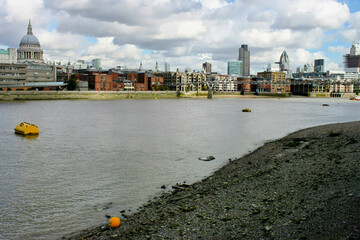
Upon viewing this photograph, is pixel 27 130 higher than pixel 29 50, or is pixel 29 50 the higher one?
pixel 29 50

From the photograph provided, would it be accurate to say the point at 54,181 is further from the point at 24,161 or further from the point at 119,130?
the point at 119,130

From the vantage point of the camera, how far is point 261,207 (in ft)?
37.6

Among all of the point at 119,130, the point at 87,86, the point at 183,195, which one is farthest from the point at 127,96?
the point at 183,195

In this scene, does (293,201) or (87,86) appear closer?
(293,201)

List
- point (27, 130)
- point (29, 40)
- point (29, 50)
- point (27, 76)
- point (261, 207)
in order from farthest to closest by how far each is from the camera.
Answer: point (29, 40) < point (29, 50) < point (27, 76) < point (27, 130) < point (261, 207)

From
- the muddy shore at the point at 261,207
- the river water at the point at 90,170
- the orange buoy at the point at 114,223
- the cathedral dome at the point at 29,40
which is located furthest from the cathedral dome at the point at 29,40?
the orange buoy at the point at 114,223

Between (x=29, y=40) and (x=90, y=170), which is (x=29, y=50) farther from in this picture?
(x=90, y=170)

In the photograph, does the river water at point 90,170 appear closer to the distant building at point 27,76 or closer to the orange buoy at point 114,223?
the orange buoy at point 114,223

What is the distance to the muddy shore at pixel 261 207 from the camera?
931 cm

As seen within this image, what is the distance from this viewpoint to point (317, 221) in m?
9.36

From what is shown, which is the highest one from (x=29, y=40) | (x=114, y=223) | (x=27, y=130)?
(x=29, y=40)

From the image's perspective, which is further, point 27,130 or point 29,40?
point 29,40

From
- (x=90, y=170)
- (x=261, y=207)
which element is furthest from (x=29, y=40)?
(x=261, y=207)

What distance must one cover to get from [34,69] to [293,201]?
6030 inches
